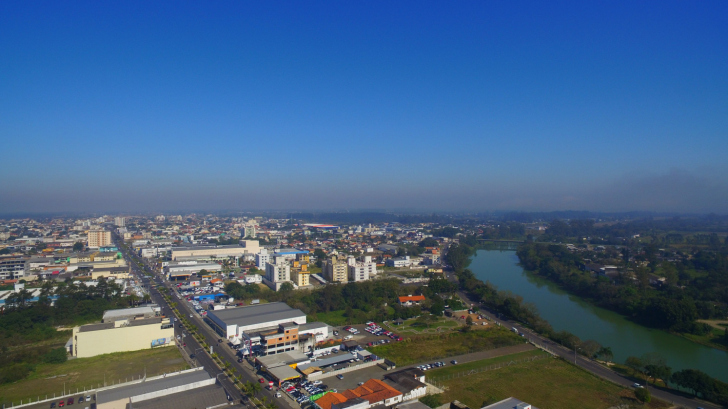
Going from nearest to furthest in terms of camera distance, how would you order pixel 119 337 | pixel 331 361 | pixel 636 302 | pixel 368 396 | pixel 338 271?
1. pixel 368 396
2. pixel 331 361
3. pixel 119 337
4. pixel 636 302
5. pixel 338 271

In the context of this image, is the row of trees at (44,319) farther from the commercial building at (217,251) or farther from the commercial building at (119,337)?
the commercial building at (217,251)

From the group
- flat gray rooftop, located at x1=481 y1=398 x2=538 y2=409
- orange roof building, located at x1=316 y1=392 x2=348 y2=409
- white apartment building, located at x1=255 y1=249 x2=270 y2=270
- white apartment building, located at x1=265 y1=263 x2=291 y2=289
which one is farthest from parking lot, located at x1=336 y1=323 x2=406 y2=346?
white apartment building, located at x1=255 y1=249 x2=270 y2=270

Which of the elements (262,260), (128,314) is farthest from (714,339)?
(262,260)

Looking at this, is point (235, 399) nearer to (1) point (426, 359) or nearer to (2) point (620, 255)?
(1) point (426, 359)

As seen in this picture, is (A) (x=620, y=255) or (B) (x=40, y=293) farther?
(A) (x=620, y=255)

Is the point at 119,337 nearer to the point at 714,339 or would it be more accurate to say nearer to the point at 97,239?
the point at 714,339

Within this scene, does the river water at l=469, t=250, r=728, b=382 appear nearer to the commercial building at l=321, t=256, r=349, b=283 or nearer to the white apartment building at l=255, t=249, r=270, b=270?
the commercial building at l=321, t=256, r=349, b=283

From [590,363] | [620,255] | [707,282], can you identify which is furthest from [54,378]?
[620,255]
